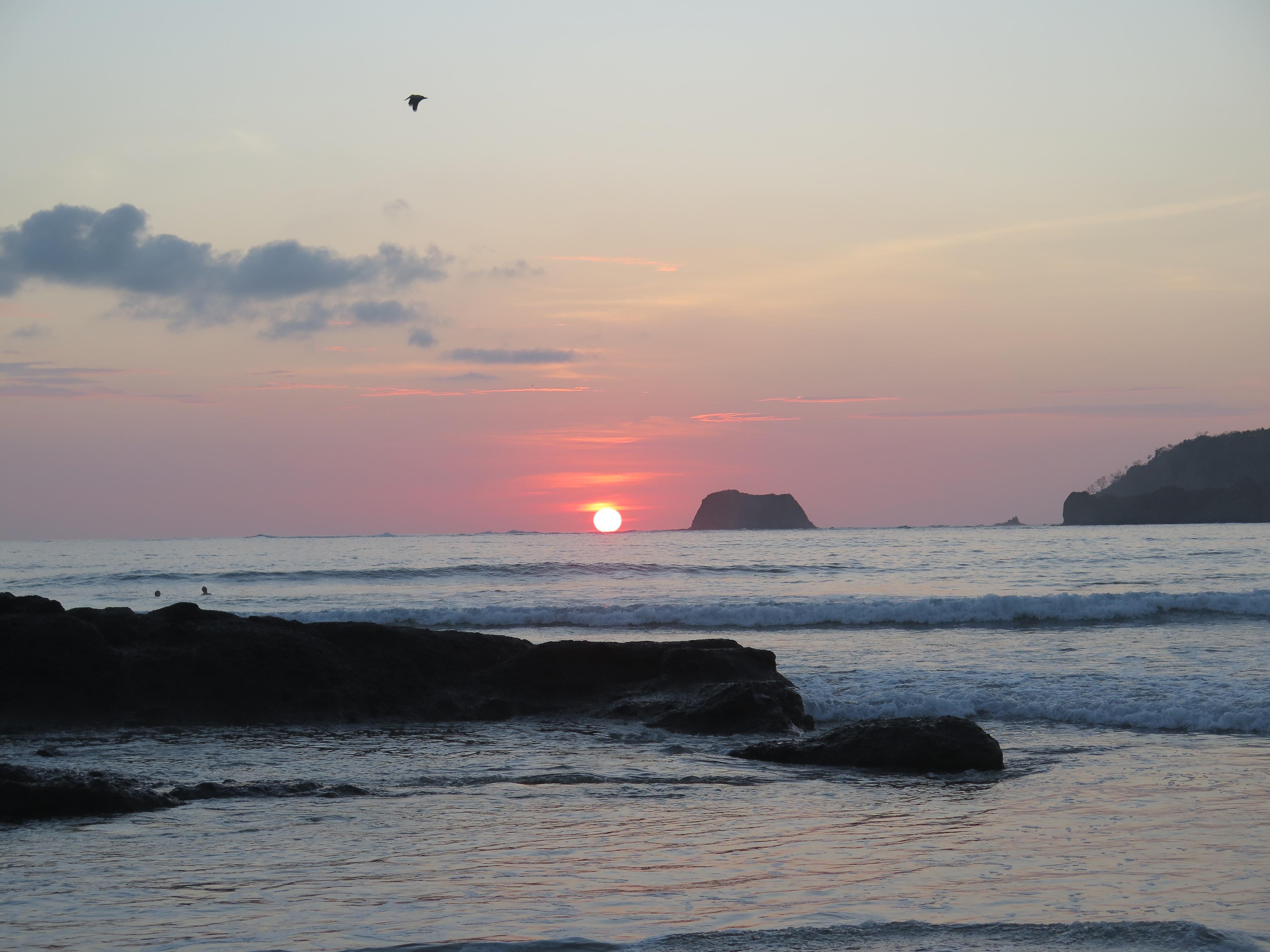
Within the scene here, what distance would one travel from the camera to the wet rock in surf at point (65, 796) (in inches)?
296

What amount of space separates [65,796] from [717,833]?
5.13 meters

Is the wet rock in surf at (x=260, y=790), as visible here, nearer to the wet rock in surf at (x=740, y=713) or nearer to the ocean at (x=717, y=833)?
the ocean at (x=717, y=833)

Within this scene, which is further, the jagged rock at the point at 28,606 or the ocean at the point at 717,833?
the jagged rock at the point at 28,606

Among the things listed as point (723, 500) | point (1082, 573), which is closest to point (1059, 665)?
point (1082, 573)

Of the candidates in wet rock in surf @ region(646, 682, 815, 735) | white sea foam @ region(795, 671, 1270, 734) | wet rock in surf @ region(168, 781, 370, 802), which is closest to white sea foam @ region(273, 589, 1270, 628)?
white sea foam @ region(795, 671, 1270, 734)

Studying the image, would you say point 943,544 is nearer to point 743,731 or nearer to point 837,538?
point 837,538

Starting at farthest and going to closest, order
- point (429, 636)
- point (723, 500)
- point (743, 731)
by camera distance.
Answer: point (723, 500)
point (429, 636)
point (743, 731)

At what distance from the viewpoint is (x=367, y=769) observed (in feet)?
31.2

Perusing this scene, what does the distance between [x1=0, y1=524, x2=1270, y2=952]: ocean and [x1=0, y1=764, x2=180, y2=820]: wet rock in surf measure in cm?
22

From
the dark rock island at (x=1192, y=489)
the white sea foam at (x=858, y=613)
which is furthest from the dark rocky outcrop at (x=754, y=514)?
the white sea foam at (x=858, y=613)

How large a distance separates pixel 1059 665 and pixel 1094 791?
9.05m

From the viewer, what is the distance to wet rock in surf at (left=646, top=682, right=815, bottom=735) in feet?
38.2

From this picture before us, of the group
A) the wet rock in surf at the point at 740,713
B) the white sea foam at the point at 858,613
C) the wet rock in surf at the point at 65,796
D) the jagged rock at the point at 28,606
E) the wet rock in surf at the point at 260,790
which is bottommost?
the white sea foam at the point at 858,613

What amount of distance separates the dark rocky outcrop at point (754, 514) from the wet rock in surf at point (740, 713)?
15239 cm
